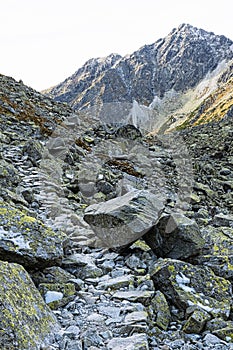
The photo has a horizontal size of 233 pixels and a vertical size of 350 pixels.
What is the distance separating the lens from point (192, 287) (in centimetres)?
775

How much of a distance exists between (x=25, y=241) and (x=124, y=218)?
308 cm

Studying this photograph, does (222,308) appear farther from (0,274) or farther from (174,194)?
(174,194)

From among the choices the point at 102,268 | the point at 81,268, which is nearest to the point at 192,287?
the point at 102,268

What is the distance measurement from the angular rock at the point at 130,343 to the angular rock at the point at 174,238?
3.80 metres

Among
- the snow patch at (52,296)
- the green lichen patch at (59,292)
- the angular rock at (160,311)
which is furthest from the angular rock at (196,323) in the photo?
the snow patch at (52,296)

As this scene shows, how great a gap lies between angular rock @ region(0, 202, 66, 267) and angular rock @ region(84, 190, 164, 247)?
6.65ft

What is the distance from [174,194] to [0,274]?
56.1 ft

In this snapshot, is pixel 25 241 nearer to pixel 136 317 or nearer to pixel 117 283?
pixel 117 283

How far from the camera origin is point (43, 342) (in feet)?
16.8

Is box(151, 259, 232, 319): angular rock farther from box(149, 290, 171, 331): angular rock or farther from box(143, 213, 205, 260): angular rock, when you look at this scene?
box(143, 213, 205, 260): angular rock

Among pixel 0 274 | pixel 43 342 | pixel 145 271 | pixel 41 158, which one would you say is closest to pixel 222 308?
pixel 145 271

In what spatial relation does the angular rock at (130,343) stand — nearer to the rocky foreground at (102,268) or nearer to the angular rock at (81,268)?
the rocky foreground at (102,268)

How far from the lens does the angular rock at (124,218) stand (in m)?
9.03

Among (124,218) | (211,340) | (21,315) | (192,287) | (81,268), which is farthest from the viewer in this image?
(124,218)
